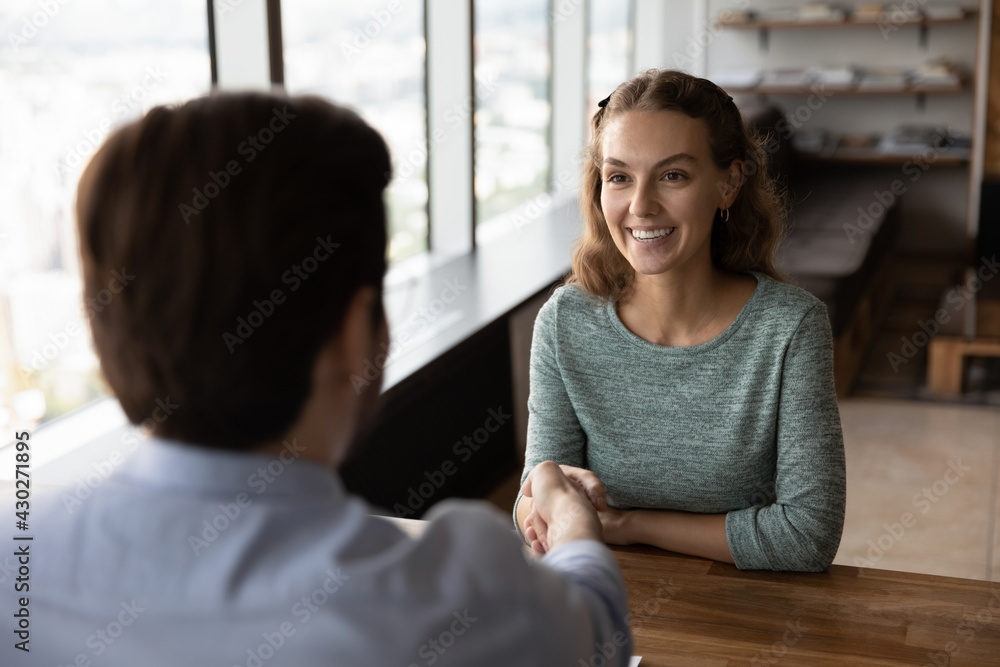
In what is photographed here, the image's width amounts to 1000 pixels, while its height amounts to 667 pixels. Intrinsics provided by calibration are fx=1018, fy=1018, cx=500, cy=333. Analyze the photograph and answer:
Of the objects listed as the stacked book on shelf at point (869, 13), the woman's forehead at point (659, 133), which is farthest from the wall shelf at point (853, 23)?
the woman's forehead at point (659, 133)

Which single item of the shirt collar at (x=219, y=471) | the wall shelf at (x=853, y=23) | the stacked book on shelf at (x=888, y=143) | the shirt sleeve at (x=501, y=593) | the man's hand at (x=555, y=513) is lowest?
the stacked book on shelf at (x=888, y=143)

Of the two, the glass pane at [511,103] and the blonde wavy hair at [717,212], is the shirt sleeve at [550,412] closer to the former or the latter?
the blonde wavy hair at [717,212]

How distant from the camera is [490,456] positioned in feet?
11.0

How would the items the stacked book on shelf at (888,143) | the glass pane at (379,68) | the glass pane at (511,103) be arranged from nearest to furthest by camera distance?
the glass pane at (379,68) → the glass pane at (511,103) → the stacked book on shelf at (888,143)

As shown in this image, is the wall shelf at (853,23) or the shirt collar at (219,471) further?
the wall shelf at (853,23)

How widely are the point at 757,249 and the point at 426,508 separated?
1.47 meters

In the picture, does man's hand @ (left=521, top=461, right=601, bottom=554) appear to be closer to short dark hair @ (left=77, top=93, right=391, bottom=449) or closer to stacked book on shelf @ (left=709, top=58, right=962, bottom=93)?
short dark hair @ (left=77, top=93, right=391, bottom=449)

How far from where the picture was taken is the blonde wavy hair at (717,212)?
→ 1541 mm

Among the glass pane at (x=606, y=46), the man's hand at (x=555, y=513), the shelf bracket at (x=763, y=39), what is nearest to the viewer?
the man's hand at (x=555, y=513)

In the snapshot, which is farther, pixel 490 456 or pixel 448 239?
pixel 448 239

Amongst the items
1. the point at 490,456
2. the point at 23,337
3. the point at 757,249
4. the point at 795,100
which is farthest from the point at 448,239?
the point at 795,100

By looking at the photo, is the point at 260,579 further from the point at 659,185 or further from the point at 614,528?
the point at 659,185

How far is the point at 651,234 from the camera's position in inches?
61.1

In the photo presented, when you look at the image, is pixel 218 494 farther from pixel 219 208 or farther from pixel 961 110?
pixel 961 110
